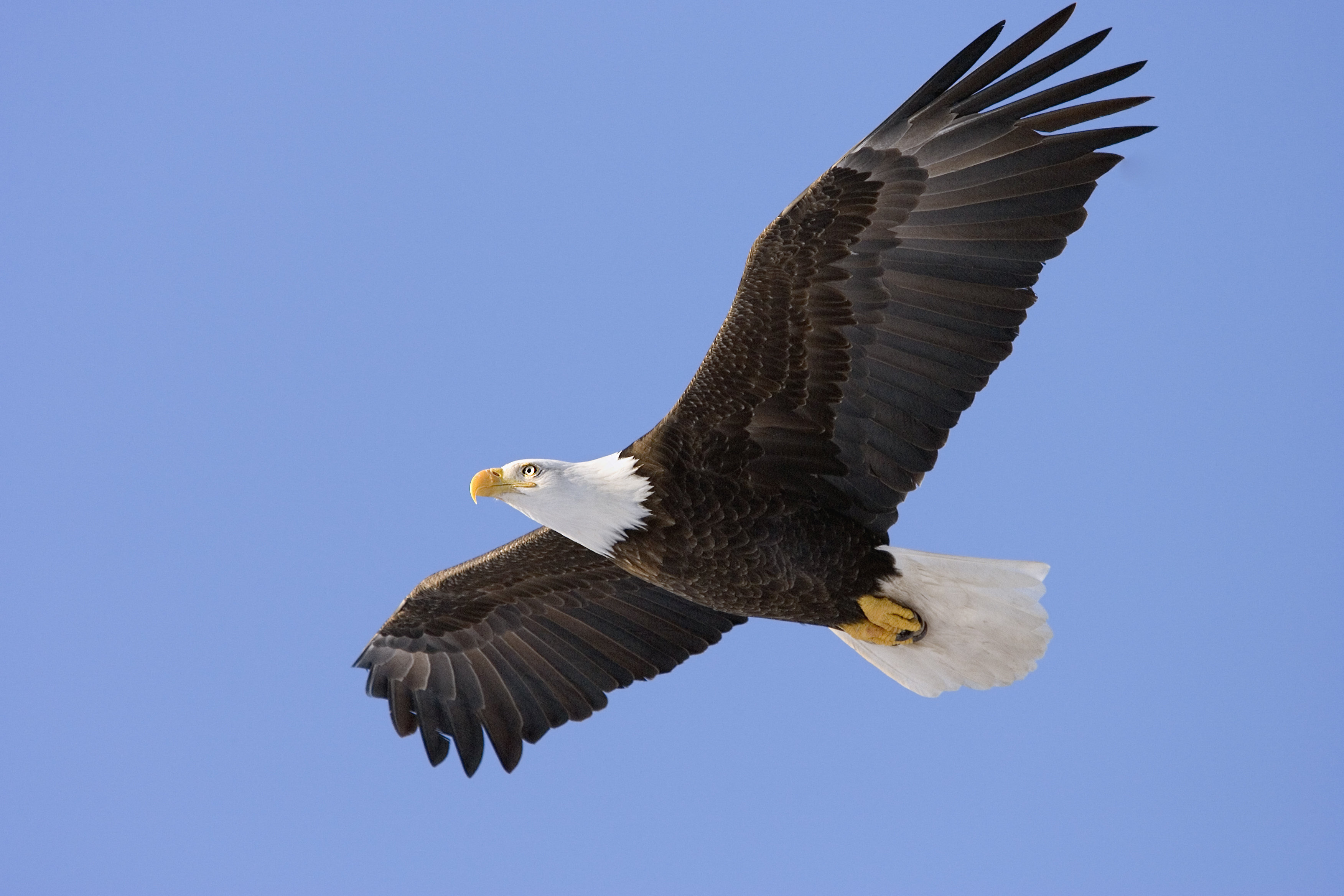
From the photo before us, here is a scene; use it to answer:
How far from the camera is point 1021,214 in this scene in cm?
696

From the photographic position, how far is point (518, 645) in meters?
9.25

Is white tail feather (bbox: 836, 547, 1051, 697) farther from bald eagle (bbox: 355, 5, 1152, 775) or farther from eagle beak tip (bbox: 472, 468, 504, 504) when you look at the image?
eagle beak tip (bbox: 472, 468, 504, 504)

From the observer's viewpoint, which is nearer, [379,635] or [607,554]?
[607,554]

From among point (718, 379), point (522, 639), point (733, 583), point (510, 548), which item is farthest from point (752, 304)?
point (522, 639)

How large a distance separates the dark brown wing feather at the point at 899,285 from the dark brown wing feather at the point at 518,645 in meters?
1.72

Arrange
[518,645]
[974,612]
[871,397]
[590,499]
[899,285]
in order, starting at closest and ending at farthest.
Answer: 1. [899,285]
2. [871,397]
3. [590,499]
4. [974,612]
5. [518,645]

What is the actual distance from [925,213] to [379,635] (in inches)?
181

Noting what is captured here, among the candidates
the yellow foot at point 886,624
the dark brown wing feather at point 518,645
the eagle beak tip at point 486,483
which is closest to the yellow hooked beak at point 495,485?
the eagle beak tip at point 486,483

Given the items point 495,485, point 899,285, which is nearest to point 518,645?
point 495,485

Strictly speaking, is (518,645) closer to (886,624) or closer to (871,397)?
(886,624)

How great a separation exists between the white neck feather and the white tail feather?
1.44 m

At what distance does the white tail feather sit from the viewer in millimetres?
7766

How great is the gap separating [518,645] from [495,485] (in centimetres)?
180

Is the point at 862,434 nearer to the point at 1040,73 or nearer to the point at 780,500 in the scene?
the point at 780,500
